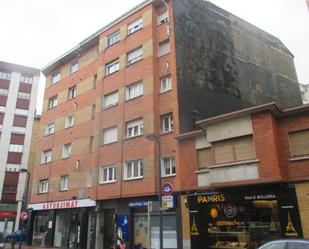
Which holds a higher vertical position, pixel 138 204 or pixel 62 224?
pixel 138 204

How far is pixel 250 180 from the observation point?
14883 millimetres

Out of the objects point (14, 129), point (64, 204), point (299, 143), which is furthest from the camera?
point (14, 129)

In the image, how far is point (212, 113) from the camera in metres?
22.4

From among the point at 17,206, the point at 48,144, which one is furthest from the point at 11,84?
the point at 48,144

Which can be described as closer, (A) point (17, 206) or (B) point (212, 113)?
(B) point (212, 113)

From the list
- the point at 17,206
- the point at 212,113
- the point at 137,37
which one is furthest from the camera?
the point at 17,206

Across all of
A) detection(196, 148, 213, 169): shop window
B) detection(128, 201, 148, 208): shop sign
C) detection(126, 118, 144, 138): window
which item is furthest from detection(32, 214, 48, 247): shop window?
detection(196, 148, 213, 169): shop window

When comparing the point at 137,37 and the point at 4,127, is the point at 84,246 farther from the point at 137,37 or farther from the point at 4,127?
the point at 4,127

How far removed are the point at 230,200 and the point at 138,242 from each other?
22.2 ft

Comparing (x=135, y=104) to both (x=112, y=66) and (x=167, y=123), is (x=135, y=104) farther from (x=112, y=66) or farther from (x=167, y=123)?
(x=112, y=66)

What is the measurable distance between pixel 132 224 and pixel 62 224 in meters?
8.92

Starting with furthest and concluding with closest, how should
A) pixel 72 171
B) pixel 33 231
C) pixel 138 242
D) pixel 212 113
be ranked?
pixel 33 231 < pixel 72 171 < pixel 212 113 < pixel 138 242

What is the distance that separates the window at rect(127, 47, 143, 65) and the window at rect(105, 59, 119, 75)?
1.26 meters

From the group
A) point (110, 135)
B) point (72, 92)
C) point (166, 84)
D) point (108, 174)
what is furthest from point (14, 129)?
point (166, 84)
